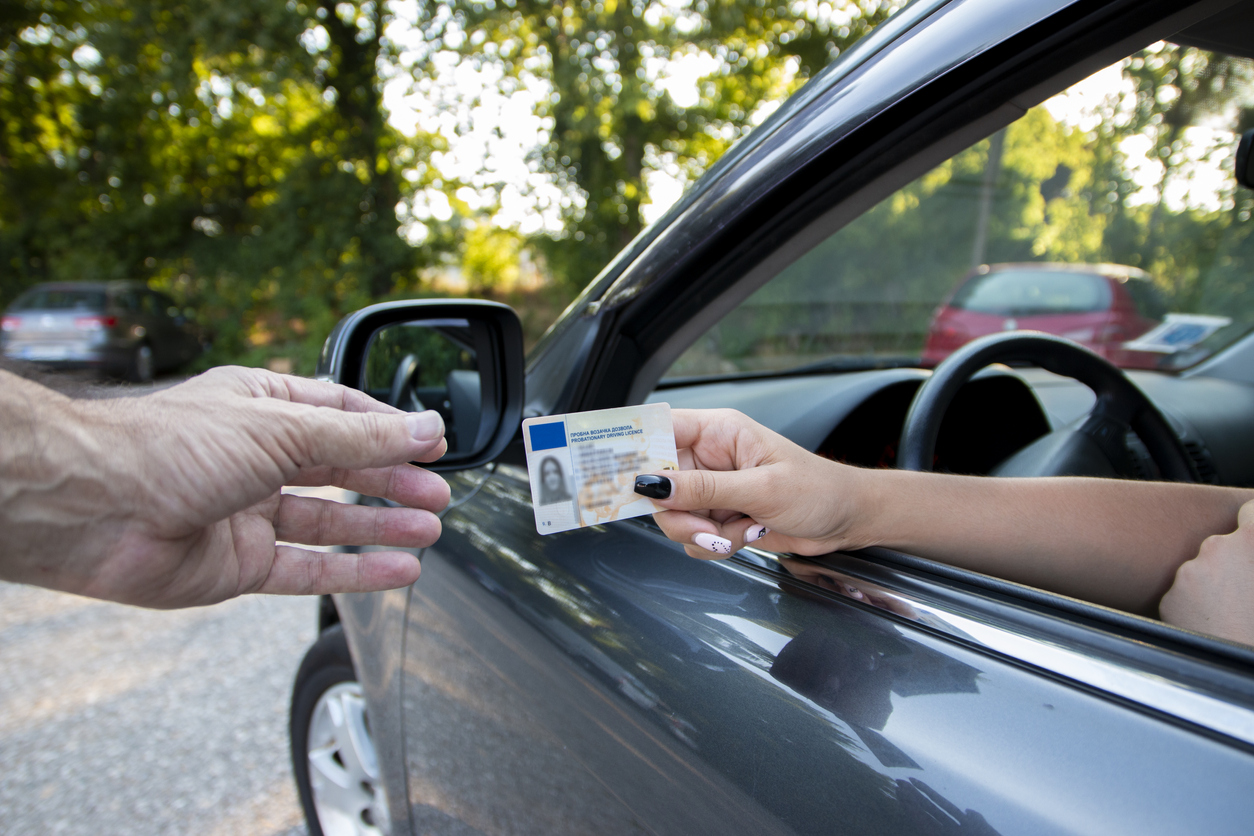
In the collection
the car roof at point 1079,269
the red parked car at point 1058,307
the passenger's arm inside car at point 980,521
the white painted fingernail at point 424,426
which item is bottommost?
the passenger's arm inside car at point 980,521

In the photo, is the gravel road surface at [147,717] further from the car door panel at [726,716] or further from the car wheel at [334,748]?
the car door panel at [726,716]

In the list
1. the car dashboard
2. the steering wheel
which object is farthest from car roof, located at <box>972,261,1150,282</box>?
the steering wheel

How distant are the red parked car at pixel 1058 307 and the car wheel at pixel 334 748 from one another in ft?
6.98

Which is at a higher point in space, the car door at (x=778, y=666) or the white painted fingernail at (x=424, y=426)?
the white painted fingernail at (x=424, y=426)

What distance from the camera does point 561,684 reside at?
1152 millimetres

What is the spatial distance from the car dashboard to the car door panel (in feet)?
1.87

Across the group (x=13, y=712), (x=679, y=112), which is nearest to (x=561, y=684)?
(x=13, y=712)

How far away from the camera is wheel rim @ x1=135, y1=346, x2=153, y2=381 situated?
13.6 meters

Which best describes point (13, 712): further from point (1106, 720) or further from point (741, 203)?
point (1106, 720)

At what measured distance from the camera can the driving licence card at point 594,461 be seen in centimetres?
90

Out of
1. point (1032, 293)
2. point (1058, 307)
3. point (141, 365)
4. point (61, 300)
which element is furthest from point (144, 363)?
point (1058, 307)

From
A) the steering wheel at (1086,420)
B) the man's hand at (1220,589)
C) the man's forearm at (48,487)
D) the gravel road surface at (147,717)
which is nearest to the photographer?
the man's forearm at (48,487)

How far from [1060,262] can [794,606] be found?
4.41 m

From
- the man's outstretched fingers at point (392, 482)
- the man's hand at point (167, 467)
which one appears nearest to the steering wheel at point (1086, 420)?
the man's outstretched fingers at point (392, 482)
